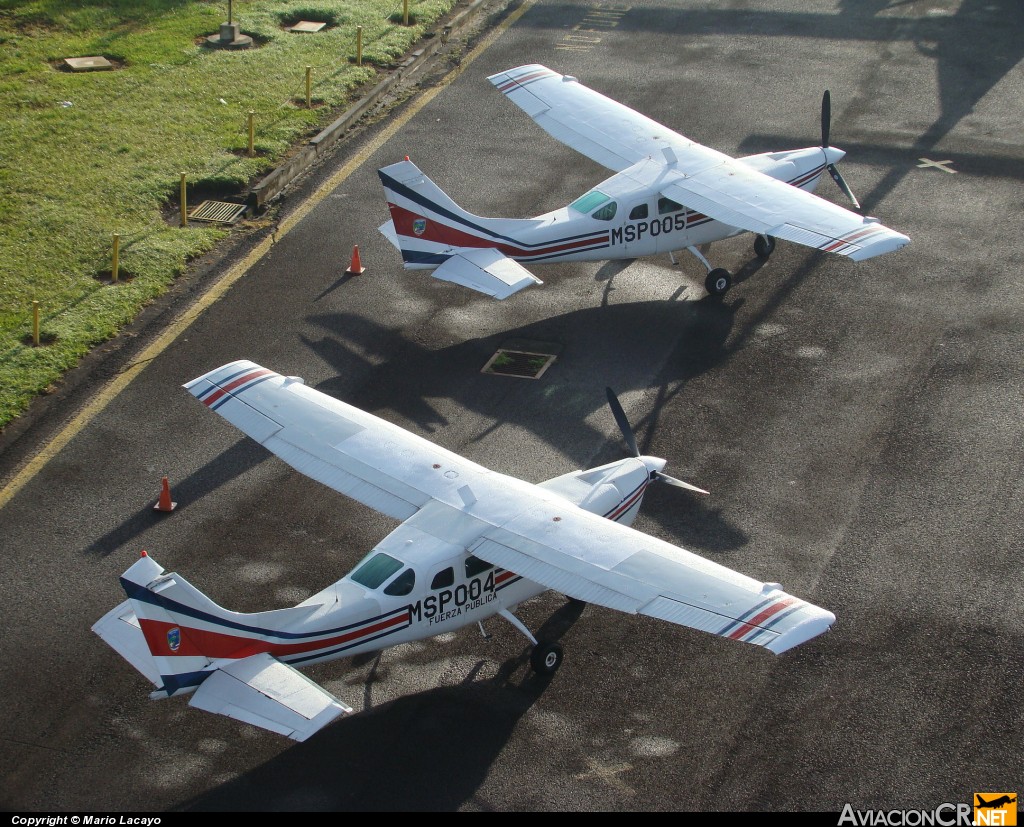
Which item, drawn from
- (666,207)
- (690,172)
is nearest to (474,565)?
(666,207)

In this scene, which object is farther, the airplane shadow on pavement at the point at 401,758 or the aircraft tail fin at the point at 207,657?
the airplane shadow on pavement at the point at 401,758

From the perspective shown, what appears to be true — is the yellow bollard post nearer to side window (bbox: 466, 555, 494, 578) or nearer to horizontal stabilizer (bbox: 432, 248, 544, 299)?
horizontal stabilizer (bbox: 432, 248, 544, 299)

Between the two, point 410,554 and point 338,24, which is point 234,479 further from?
point 338,24

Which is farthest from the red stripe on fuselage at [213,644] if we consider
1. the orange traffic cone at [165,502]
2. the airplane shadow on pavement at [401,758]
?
the orange traffic cone at [165,502]

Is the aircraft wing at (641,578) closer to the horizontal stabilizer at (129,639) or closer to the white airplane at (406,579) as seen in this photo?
the white airplane at (406,579)

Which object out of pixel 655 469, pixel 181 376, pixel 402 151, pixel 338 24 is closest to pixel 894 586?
pixel 655 469
